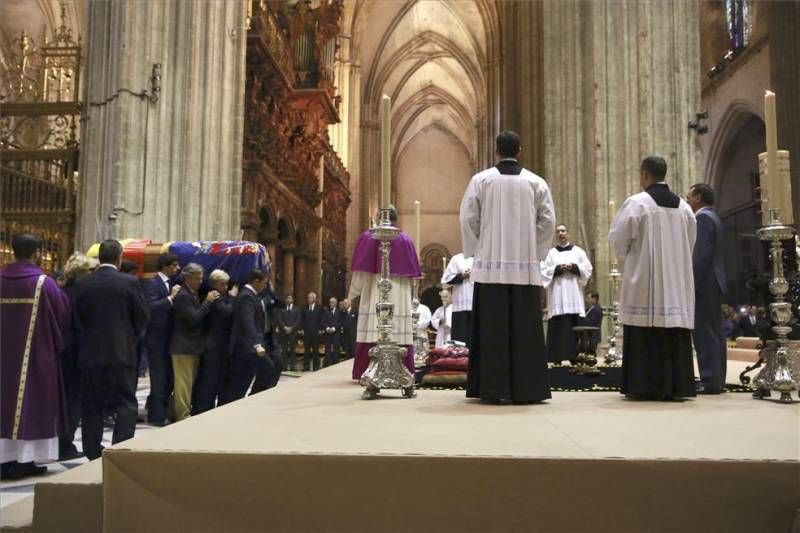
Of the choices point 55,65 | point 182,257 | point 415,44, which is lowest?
point 182,257

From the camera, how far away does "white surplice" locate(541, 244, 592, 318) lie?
8109mm

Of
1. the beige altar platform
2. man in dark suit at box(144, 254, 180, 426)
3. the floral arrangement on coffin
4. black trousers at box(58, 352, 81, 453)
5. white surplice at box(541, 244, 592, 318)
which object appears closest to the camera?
the beige altar platform

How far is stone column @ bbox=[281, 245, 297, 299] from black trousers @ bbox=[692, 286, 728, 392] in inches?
528

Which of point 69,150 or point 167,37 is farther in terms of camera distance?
point 69,150

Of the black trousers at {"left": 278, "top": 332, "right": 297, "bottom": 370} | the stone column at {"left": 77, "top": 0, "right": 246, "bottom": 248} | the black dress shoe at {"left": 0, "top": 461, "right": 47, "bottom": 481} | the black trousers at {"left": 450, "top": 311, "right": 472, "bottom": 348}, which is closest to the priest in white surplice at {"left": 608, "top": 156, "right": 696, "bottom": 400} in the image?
the black dress shoe at {"left": 0, "top": 461, "right": 47, "bottom": 481}

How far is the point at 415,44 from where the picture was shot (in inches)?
1416

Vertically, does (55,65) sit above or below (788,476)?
above

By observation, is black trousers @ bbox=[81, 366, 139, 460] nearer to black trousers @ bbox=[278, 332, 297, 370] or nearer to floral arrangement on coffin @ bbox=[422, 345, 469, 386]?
floral arrangement on coffin @ bbox=[422, 345, 469, 386]

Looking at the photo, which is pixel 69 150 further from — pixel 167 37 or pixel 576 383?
pixel 576 383

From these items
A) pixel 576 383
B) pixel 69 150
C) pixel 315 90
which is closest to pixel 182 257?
pixel 576 383

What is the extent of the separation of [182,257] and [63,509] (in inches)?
181

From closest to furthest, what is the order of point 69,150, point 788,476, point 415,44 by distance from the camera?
point 788,476 → point 69,150 → point 415,44

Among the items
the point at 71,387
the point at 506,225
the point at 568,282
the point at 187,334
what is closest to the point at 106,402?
the point at 71,387

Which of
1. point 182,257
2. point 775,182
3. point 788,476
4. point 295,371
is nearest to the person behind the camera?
point 788,476
